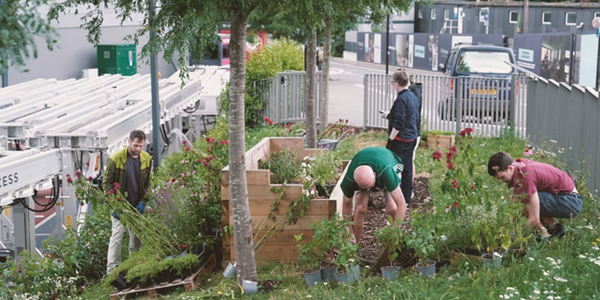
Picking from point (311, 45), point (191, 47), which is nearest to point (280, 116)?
point (311, 45)

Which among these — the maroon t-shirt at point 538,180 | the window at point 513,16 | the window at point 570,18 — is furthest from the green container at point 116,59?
the window at point 513,16

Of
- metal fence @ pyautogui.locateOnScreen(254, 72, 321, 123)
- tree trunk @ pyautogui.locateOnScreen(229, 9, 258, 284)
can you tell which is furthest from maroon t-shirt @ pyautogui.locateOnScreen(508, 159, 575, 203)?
metal fence @ pyautogui.locateOnScreen(254, 72, 321, 123)

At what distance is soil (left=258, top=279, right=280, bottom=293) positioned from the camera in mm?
7051

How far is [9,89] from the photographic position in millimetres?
14688

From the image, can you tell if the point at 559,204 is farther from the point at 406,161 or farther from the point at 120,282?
the point at 120,282

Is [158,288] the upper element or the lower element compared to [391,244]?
lower

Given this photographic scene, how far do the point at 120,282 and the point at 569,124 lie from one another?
673 centimetres

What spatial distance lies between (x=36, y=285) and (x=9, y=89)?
7.29 m

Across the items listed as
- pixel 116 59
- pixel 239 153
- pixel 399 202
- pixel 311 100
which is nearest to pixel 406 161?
pixel 399 202

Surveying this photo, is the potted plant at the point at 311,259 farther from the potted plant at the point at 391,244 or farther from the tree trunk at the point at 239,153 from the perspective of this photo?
the potted plant at the point at 391,244

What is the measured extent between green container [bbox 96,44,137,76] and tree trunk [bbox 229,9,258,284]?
1774 centimetres

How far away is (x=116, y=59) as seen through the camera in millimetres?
24141

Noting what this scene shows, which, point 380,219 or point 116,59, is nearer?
point 380,219

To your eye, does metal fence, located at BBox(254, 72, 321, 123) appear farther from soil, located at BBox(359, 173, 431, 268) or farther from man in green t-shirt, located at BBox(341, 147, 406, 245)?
man in green t-shirt, located at BBox(341, 147, 406, 245)
